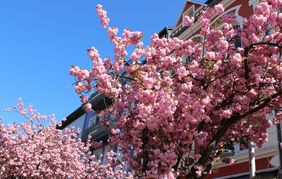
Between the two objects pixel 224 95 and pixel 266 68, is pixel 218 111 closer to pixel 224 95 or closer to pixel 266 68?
pixel 224 95

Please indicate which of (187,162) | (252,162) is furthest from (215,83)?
(252,162)

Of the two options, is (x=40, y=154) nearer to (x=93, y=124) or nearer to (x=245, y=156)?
(x=245, y=156)

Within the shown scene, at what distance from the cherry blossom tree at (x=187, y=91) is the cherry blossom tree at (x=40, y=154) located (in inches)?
251

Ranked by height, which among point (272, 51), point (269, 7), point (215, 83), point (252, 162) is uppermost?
point (269, 7)

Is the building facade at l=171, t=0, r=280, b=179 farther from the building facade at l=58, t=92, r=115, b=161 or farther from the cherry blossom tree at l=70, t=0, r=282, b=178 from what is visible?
the building facade at l=58, t=92, r=115, b=161

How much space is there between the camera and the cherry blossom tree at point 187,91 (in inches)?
296

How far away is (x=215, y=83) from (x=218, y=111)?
63 cm

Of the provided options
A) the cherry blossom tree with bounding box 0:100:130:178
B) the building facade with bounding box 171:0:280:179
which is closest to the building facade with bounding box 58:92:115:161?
the cherry blossom tree with bounding box 0:100:130:178

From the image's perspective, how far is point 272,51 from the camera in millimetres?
7977

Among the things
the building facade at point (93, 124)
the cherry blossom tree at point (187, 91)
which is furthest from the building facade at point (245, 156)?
the building facade at point (93, 124)

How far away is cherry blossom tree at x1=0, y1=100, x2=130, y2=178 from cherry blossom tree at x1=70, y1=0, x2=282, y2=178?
6.36m

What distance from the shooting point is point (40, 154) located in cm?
1619

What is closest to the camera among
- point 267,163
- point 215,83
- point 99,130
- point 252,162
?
point 215,83

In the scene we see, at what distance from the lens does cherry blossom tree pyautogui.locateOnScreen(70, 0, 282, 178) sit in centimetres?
752
